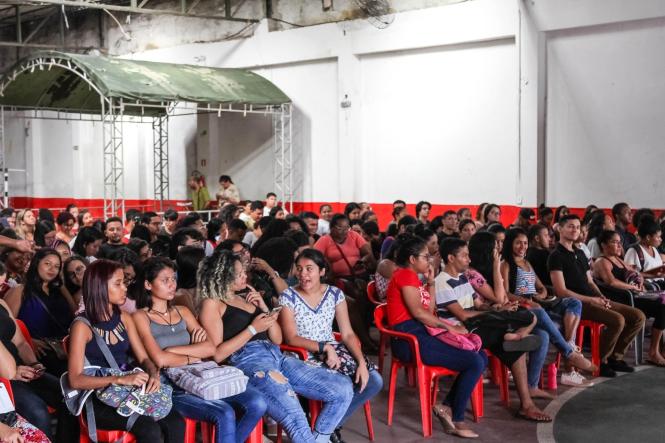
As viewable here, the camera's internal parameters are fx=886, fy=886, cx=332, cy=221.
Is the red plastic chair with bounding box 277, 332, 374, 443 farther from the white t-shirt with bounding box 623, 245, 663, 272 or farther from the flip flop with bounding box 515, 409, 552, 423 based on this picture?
the white t-shirt with bounding box 623, 245, 663, 272

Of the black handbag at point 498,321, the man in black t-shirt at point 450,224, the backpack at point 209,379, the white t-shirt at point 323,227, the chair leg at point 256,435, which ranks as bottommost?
the chair leg at point 256,435

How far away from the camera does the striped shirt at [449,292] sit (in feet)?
20.1

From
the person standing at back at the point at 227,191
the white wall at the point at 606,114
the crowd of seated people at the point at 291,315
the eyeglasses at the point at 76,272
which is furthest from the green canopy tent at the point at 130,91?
the eyeglasses at the point at 76,272

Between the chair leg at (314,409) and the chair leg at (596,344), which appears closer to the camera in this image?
the chair leg at (314,409)

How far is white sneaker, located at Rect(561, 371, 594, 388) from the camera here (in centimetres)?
696

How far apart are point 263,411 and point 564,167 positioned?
9720mm

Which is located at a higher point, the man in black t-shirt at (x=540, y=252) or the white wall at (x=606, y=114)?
the white wall at (x=606, y=114)

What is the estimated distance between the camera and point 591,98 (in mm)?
13047

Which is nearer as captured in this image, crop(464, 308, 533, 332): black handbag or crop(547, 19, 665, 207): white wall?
crop(464, 308, 533, 332): black handbag

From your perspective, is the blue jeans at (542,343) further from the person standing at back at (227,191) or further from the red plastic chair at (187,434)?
the person standing at back at (227,191)

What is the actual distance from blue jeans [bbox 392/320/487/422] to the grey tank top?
1617 mm

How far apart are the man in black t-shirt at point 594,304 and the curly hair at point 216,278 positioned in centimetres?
329

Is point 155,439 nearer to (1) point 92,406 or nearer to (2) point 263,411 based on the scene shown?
(1) point 92,406

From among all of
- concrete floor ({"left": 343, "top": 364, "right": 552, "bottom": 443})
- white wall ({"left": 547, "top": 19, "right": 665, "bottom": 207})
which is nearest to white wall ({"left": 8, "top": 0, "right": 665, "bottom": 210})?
white wall ({"left": 547, "top": 19, "right": 665, "bottom": 207})
